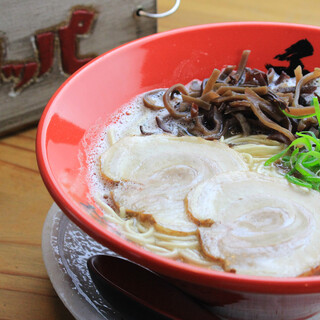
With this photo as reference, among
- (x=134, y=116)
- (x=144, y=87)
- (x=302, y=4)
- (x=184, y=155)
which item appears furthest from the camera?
(x=302, y=4)

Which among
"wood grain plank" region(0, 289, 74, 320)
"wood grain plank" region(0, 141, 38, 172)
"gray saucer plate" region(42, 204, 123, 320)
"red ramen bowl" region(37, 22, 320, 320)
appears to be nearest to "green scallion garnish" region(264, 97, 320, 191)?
"red ramen bowl" region(37, 22, 320, 320)

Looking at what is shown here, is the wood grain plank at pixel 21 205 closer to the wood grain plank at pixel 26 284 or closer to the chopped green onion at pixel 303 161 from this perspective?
the wood grain plank at pixel 26 284

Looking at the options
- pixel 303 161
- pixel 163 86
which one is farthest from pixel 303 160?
pixel 163 86

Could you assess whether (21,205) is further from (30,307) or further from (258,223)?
(258,223)

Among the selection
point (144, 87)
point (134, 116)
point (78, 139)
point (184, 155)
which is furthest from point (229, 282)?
point (144, 87)

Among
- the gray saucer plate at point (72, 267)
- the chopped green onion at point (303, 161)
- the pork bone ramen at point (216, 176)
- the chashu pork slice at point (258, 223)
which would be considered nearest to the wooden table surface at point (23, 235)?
the gray saucer plate at point (72, 267)

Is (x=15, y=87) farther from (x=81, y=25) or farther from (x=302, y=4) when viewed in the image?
(x=302, y=4)

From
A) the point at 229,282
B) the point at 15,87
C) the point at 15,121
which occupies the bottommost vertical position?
the point at 15,121

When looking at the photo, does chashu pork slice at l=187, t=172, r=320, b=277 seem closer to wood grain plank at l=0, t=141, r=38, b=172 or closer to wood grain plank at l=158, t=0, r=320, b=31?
wood grain plank at l=0, t=141, r=38, b=172
